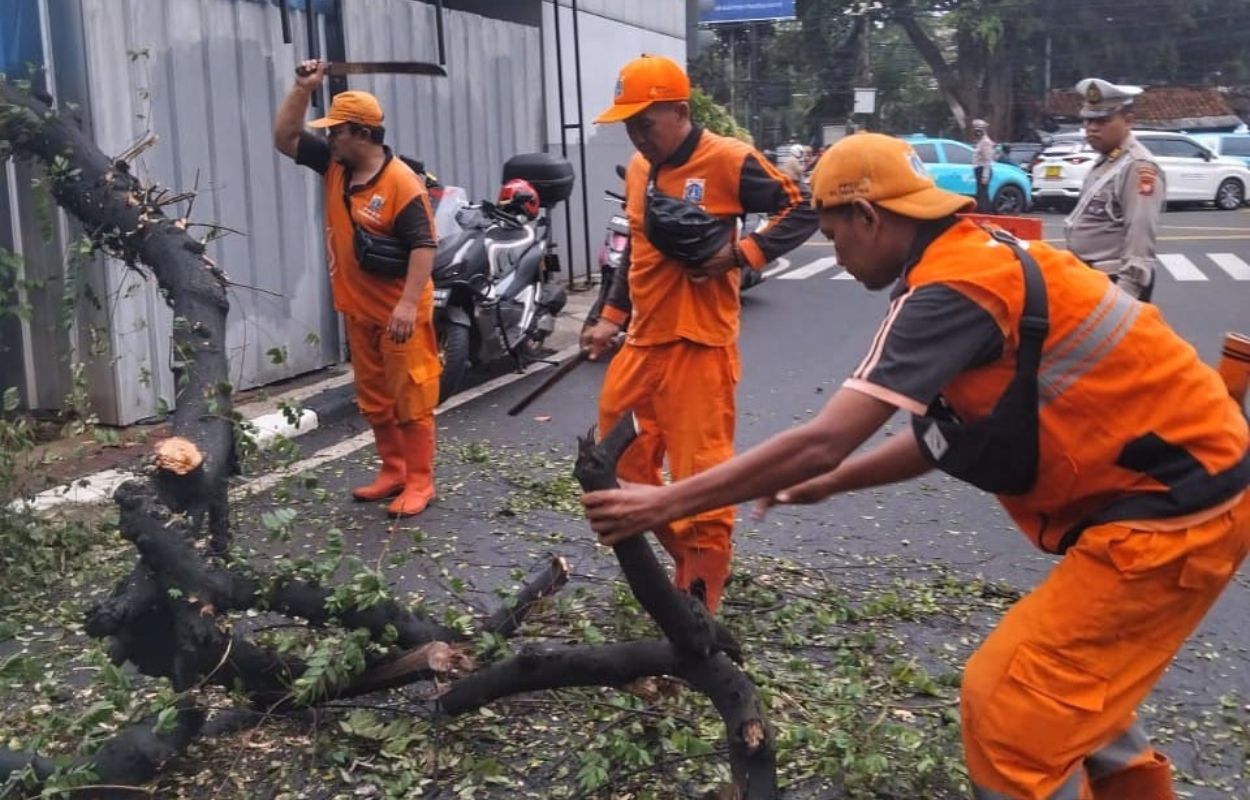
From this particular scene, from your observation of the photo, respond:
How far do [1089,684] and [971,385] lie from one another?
0.64m

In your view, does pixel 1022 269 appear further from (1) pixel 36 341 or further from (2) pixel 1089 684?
(1) pixel 36 341

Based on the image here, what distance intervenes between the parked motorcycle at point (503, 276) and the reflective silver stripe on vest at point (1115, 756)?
5.60 metres

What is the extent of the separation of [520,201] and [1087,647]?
313 inches

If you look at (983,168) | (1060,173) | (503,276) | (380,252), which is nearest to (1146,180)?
(380,252)

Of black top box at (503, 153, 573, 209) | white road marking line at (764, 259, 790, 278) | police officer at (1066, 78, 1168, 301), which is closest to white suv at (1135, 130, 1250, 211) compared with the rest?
white road marking line at (764, 259, 790, 278)

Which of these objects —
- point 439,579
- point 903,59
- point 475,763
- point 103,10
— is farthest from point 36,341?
point 903,59

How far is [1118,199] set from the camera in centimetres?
623

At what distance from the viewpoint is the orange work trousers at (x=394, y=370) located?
6.08 m

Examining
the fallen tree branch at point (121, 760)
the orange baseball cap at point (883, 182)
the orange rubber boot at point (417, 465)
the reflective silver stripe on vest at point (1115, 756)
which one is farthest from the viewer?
the orange rubber boot at point (417, 465)

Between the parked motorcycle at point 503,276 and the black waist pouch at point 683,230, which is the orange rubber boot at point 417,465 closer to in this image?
the parked motorcycle at point 503,276

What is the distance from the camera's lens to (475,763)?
11.9 feet

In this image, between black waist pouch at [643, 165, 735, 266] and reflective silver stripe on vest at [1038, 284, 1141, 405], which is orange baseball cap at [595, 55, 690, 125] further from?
reflective silver stripe on vest at [1038, 284, 1141, 405]

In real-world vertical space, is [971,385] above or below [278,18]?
below

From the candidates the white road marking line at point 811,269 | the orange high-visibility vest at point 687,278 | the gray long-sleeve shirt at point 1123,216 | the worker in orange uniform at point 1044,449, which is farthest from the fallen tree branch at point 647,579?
the white road marking line at point 811,269
